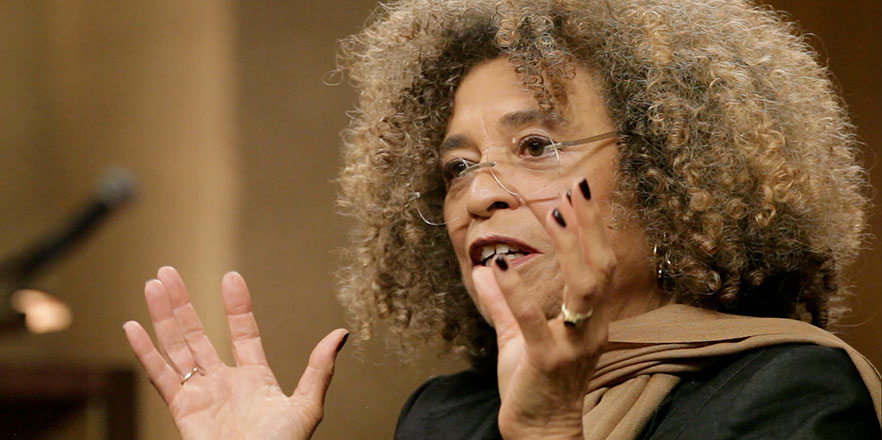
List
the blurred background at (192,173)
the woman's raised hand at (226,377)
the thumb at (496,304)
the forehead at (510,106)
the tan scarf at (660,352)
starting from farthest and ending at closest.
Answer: the blurred background at (192,173)
the forehead at (510,106)
the woman's raised hand at (226,377)
the tan scarf at (660,352)
the thumb at (496,304)

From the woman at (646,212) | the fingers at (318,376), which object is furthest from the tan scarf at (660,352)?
the fingers at (318,376)

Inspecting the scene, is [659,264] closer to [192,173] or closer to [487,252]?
[487,252]

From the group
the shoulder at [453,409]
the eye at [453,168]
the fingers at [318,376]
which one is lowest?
the shoulder at [453,409]

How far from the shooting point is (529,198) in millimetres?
1803

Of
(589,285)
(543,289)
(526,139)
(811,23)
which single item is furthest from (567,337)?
(811,23)

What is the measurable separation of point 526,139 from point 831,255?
632 millimetres

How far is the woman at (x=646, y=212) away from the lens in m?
1.62

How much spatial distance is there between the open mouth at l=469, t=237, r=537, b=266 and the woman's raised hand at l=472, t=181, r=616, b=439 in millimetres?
435

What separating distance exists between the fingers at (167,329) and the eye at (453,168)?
0.57 metres

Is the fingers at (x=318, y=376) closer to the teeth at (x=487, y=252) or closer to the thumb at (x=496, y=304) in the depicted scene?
the teeth at (x=487, y=252)

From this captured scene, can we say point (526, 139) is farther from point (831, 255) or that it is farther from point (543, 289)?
point (831, 255)

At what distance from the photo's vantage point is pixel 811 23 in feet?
8.20

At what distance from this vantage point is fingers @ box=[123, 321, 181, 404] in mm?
1795

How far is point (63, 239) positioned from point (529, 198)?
1.13m
